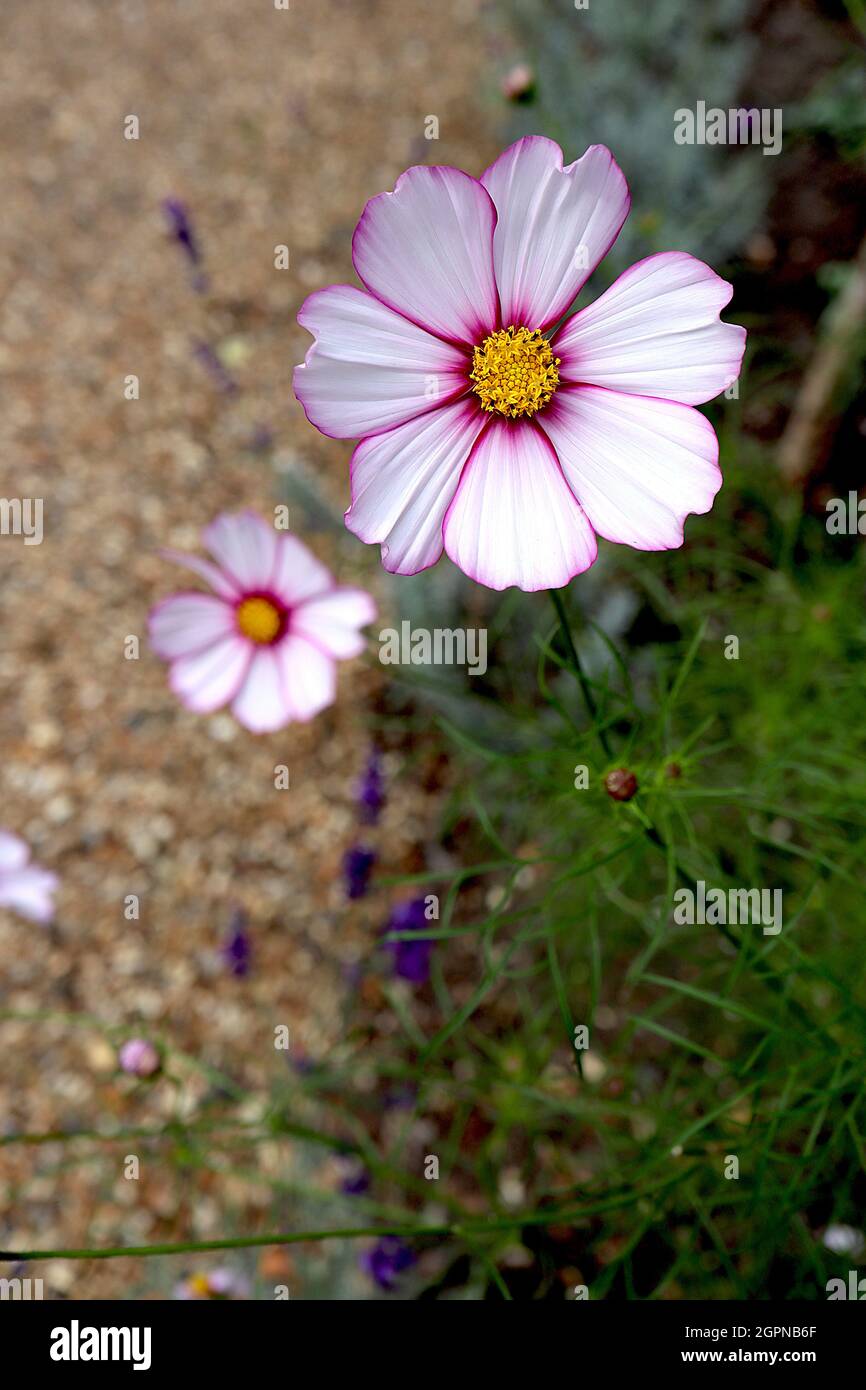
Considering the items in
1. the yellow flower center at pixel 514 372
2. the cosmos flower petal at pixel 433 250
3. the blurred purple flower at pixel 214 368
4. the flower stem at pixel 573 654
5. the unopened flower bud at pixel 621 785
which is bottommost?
the unopened flower bud at pixel 621 785

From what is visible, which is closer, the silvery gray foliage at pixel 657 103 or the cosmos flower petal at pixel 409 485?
the cosmos flower petal at pixel 409 485

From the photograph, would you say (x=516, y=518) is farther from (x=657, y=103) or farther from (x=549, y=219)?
(x=657, y=103)

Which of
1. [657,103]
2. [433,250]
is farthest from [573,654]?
[657,103]

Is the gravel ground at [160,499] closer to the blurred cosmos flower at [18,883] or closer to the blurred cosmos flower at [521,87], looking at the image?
the blurred cosmos flower at [18,883]

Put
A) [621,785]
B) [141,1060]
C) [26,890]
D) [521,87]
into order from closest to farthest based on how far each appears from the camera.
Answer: [621,785] → [141,1060] → [26,890] → [521,87]

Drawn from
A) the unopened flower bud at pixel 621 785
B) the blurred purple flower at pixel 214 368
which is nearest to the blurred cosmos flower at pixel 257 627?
the unopened flower bud at pixel 621 785

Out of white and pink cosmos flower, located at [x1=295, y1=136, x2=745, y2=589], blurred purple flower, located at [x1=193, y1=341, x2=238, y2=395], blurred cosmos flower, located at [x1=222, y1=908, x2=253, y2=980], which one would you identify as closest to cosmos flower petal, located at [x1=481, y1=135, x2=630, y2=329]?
white and pink cosmos flower, located at [x1=295, y1=136, x2=745, y2=589]
